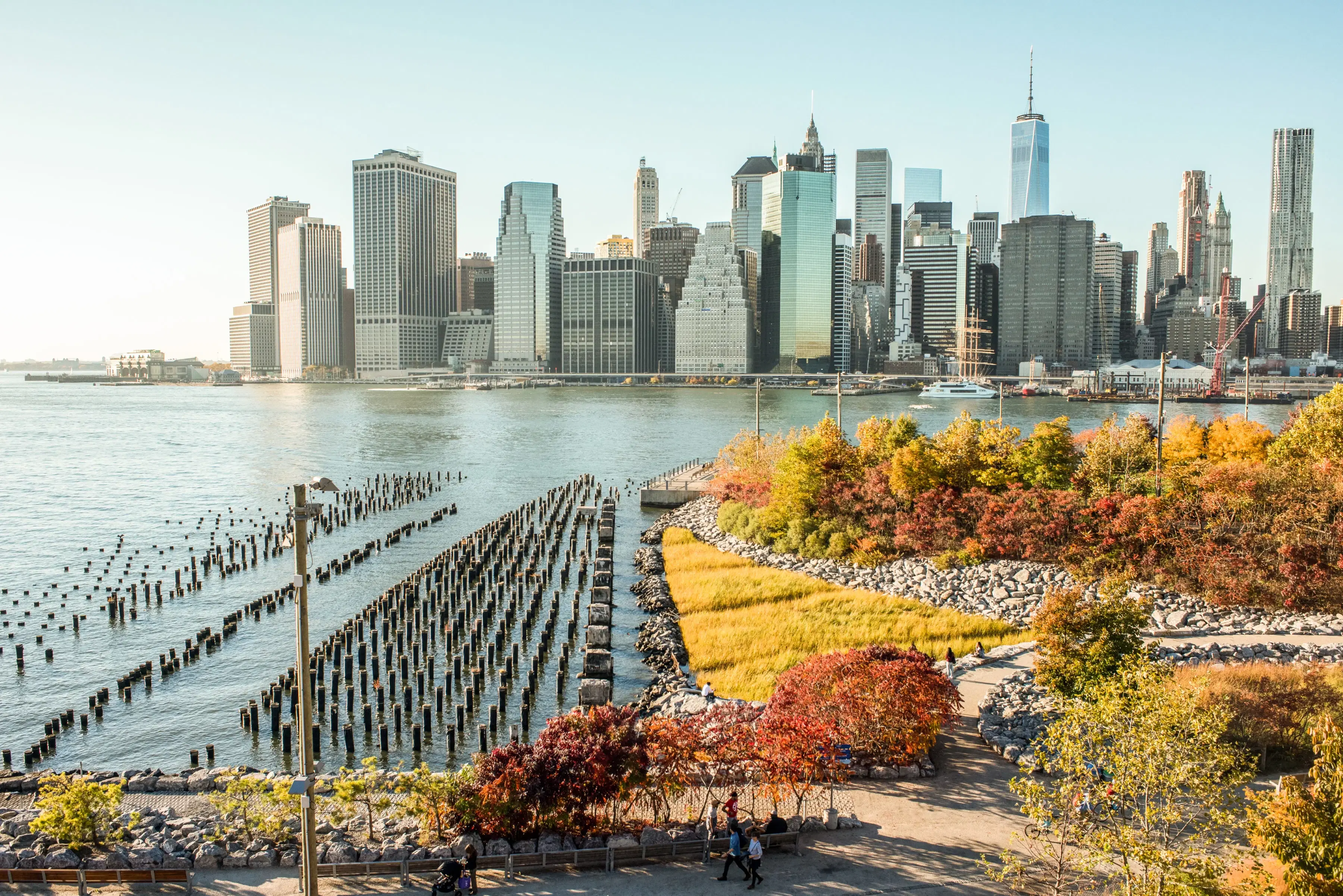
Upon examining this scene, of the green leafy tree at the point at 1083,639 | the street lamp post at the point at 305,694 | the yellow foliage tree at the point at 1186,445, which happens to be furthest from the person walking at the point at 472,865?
the yellow foliage tree at the point at 1186,445

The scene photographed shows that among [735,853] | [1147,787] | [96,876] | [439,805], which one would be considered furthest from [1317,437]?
[96,876]

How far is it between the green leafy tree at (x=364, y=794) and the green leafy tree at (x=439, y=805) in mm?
787

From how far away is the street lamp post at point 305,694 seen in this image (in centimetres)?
1350

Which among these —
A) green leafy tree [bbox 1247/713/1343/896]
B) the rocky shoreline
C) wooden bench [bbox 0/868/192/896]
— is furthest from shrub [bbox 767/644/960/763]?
wooden bench [bbox 0/868/192/896]

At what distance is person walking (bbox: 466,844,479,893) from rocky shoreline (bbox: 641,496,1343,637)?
21867 millimetres

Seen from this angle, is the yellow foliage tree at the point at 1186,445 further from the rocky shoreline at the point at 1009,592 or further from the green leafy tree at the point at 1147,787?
the green leafy tree at the point at 1147,787

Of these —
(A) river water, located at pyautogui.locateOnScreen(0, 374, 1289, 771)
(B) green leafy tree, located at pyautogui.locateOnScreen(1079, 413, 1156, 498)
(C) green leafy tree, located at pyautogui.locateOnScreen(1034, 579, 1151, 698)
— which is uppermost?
(B) green leafy tree, located at pyautogui.locateOnScreen(1079, 413, 1156, 498)

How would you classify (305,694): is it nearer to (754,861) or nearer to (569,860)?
(569,860)

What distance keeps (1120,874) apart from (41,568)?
55.5 metres

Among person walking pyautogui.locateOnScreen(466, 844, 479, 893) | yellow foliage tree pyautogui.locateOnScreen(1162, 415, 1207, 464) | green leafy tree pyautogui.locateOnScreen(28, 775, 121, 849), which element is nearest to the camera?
person walking pyautogui.locateOnScreen(466, 844, 479, 893)

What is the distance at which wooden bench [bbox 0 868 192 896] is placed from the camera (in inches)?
646

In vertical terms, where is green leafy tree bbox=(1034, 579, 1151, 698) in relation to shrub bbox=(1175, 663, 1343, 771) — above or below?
above

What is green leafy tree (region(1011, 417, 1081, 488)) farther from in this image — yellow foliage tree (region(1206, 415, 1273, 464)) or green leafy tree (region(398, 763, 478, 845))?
green leafy tree (region(398, 763, 478, 845))

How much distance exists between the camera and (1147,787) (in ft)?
45.9
